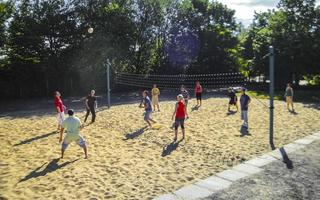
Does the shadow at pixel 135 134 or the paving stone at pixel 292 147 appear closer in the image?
the paving stone at pixel 292 147

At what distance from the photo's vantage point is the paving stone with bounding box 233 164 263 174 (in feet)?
31.4

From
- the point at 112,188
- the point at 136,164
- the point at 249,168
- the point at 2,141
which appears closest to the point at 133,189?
the point at 112,188

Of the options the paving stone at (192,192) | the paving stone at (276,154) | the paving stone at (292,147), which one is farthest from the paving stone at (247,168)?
the paving stone at (292,147)

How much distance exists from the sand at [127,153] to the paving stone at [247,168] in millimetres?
279

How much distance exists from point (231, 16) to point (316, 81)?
→ 1065 centimetres

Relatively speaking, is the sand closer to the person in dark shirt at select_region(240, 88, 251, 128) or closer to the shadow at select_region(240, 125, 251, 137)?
the shadow at select_region(240, 125, 251, 137)

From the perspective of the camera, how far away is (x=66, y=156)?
437 inches

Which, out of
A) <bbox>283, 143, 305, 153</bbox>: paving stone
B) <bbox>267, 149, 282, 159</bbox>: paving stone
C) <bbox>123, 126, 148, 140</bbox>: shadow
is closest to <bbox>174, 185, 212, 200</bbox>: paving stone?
<bbox>267, 149, 282, 159</bbox>: paving stone

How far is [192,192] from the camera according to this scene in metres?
8.24

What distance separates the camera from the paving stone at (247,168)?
9.59 m

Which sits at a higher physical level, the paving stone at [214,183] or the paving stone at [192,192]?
the paving stone at [214,183]

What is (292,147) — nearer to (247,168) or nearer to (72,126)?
(247,168)

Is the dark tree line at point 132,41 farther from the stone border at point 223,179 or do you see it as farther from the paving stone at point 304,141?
the stone border at point 223,179

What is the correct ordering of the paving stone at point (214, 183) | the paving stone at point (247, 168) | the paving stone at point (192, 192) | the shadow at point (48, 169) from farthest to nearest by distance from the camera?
1. the paving stone at point (247, 168)
2. the shadow at point (48, 169)
3. the paving stone at point (214, 183)
4. the paving stone at point (192, 192)
